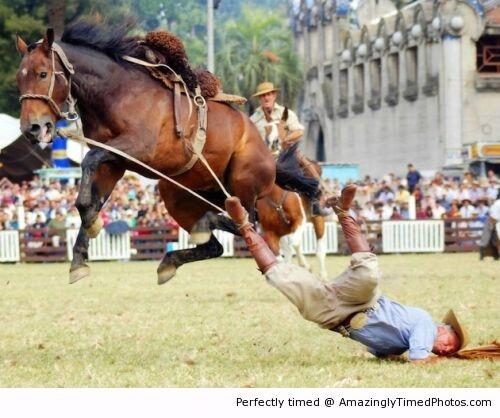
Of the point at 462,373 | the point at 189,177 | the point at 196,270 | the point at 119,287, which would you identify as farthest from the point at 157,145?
the point at 196,270

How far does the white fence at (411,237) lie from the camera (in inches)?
1341

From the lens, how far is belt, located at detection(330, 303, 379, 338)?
33.4ft

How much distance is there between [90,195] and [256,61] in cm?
5322

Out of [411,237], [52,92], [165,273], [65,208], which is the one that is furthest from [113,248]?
[52,92]

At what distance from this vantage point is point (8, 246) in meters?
32.4

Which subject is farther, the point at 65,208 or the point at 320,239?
the point at 65,208

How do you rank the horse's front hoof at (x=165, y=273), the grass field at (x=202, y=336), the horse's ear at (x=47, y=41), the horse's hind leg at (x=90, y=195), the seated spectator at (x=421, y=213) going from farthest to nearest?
the seated spectator at (x=421, y=213) < the horse's front hoof at (x=165, y=273) < the horse's hind leg at (x=90, y=195) < the horse's ear at (x=47, y=41) < the grass field at (x=202, y=336)

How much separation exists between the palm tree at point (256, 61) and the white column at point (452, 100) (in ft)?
29.2

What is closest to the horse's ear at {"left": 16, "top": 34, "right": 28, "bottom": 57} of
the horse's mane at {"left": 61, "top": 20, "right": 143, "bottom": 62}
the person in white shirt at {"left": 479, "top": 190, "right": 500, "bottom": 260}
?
the horse's mane at {"left": 61, "top": 20, "right": 143, "bottom": 62}

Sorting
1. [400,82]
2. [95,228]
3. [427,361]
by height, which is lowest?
[427,361]

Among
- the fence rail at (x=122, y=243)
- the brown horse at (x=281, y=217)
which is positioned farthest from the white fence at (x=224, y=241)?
the brown horse at (x=281, y=217)

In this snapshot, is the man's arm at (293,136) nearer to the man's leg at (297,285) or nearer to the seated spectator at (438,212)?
the man's leg at (297,285)

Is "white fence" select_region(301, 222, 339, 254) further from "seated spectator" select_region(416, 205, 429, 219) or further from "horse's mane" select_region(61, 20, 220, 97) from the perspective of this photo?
"horse's mane" select_region(61, 20, 220, 97)

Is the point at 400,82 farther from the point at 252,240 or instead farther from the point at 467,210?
the point at 252,240
